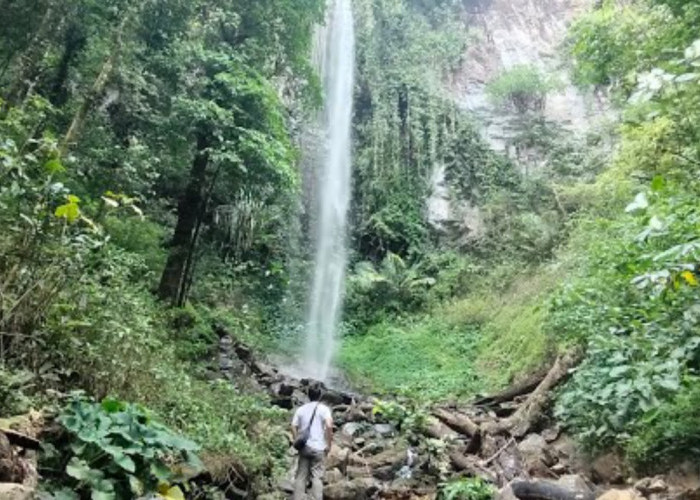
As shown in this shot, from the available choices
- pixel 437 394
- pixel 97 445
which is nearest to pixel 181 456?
pixel 97 445

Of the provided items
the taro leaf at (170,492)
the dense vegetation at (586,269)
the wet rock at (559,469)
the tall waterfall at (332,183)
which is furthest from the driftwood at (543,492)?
the tall waterfall at (332,183)

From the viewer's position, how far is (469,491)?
17.8 feet

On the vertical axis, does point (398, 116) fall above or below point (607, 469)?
above

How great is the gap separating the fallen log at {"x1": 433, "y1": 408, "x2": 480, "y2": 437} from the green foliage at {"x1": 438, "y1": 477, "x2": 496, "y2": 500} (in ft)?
7.30

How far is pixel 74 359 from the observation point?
4445 millimetres

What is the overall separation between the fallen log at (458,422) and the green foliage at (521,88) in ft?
49.3

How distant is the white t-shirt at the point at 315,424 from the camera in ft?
17.9

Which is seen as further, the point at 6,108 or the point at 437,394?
the point at 437,394

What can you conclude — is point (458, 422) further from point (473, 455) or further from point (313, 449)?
point (313, 449)

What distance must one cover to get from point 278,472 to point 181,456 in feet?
6.77

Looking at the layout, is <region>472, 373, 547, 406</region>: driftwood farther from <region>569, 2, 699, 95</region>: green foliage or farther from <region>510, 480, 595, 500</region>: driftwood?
<region>569, 2, 699, 95</region>: green foliage

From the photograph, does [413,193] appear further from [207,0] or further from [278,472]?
[278,472]

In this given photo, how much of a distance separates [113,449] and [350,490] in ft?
9.45

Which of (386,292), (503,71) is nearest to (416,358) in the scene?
(386,292)
